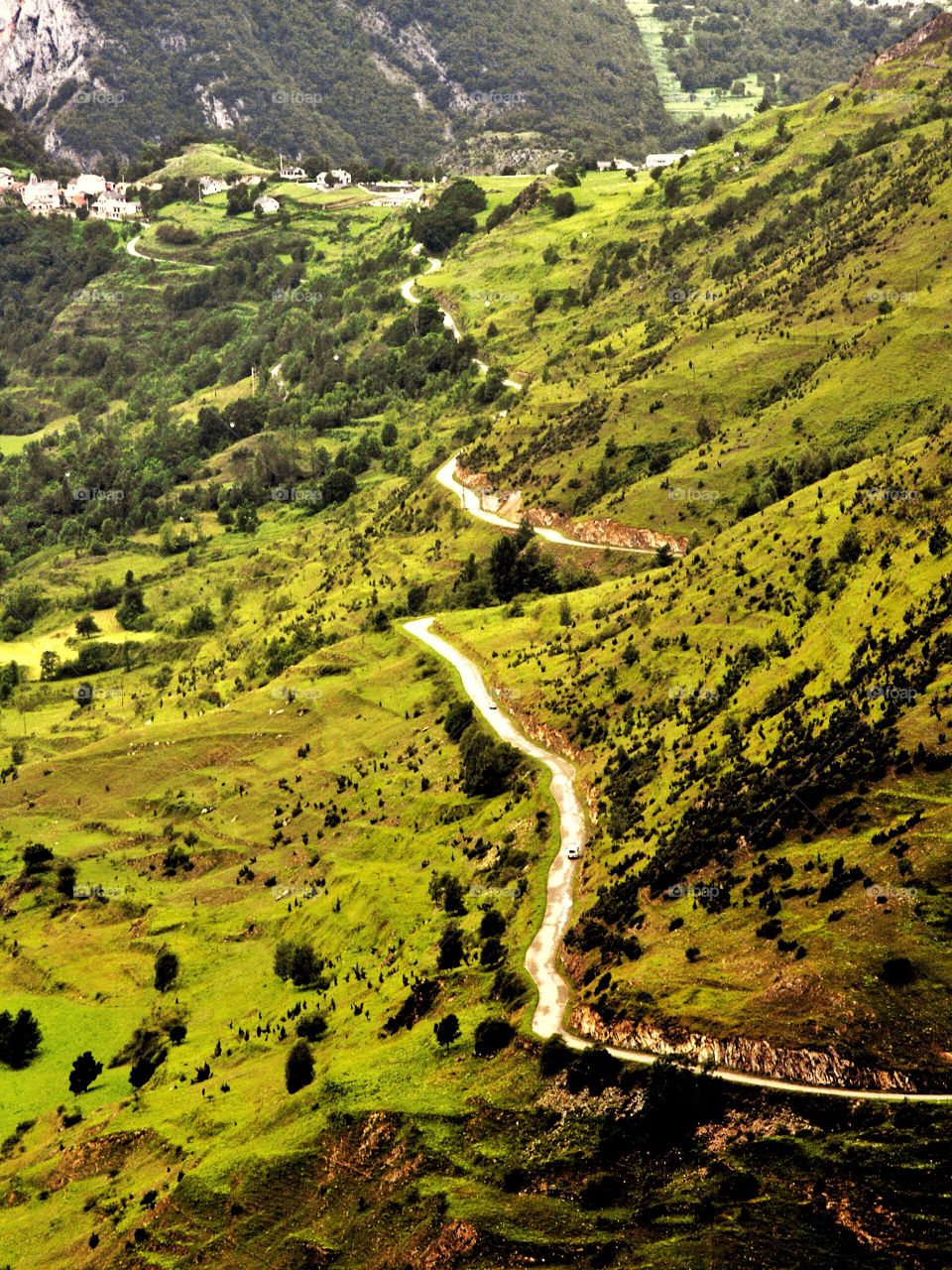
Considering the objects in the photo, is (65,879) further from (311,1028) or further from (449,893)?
(311,1028)

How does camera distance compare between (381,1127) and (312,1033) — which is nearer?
(381,1127)

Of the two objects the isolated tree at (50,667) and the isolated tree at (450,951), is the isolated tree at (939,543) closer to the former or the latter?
the isolated tree at (450,951)

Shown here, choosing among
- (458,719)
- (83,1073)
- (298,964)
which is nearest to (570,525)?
(458,719)

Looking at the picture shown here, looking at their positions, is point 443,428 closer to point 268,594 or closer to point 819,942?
point 268,594

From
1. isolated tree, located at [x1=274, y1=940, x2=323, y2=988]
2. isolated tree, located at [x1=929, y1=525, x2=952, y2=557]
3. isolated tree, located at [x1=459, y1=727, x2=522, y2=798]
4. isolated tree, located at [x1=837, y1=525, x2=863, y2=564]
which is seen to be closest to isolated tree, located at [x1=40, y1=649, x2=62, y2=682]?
isolated tree, located at [x1=459, y1=727, x2=522, y2=798]

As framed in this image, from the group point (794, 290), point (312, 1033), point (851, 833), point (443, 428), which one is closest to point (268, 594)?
point (443, 428)

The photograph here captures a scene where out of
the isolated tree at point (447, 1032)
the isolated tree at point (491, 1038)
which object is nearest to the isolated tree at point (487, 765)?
the isolated tree at point (447, 1032)
